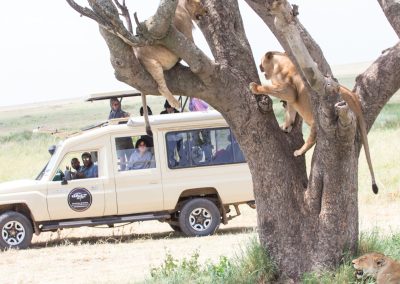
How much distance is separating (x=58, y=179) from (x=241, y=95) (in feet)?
21.3

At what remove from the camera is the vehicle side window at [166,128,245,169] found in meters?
14.6

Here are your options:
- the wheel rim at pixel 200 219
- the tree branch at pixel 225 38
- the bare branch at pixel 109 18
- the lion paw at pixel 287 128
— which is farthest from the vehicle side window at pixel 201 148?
the bare branch at pixel 109 18

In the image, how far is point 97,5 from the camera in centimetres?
735

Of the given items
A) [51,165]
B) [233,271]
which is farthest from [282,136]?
[51,165]

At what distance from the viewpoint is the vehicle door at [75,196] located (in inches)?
556

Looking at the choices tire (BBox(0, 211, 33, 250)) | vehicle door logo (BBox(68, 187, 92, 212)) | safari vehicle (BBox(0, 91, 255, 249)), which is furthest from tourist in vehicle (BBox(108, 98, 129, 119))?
tire (BBox(0, 211, 33, 250))

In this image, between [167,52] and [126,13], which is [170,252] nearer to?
[167,52]

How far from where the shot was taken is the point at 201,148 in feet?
48.2

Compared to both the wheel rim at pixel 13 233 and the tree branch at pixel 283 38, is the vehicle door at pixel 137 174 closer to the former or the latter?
the wheel rim at pixel 13 233

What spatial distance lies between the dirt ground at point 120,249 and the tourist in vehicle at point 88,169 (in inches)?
41.0

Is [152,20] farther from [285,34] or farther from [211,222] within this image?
[211,222]

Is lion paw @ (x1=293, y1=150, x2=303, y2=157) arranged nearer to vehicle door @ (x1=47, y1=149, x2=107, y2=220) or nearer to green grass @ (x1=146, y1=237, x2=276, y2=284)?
green grass @ (x1=146, y1=237, x2=276, y2=284)

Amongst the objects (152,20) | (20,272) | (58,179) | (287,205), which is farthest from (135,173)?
(152,20)

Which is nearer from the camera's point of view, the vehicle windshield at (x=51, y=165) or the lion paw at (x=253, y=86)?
the lion paw at (x=253, y=86)
